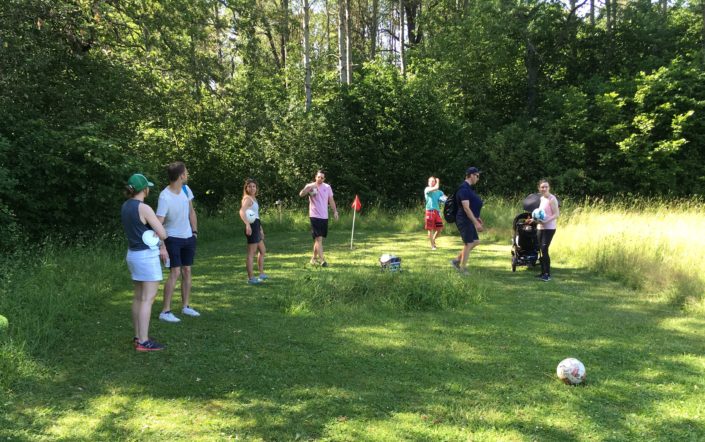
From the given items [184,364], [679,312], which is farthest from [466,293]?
[184,364]

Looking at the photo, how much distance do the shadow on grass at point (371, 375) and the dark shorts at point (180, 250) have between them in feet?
2.34

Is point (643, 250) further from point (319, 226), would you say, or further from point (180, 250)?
point (180, 250)

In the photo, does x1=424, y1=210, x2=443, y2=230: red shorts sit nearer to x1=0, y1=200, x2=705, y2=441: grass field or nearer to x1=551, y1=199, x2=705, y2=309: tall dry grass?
x1=551, y1=199, x2=705, y2=309: tall dry grass

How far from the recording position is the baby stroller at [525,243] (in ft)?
27.8

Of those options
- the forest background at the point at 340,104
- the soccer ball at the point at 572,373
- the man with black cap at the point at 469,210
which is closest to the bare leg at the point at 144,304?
the soccer ball at the point at 572,373

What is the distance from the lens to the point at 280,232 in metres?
14.9

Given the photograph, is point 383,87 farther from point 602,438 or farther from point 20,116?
point 602,438

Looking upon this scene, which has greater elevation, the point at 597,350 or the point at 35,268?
the point at 35,268

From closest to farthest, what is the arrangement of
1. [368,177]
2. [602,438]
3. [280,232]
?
[602,438]
[280,232]
[368,177]

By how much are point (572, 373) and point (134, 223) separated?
13.4 ft

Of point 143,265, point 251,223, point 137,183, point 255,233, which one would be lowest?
point 143,265

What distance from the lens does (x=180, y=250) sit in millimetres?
5578

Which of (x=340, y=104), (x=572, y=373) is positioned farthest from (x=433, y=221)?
(x=340, y=104)

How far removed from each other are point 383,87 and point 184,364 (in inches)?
648
